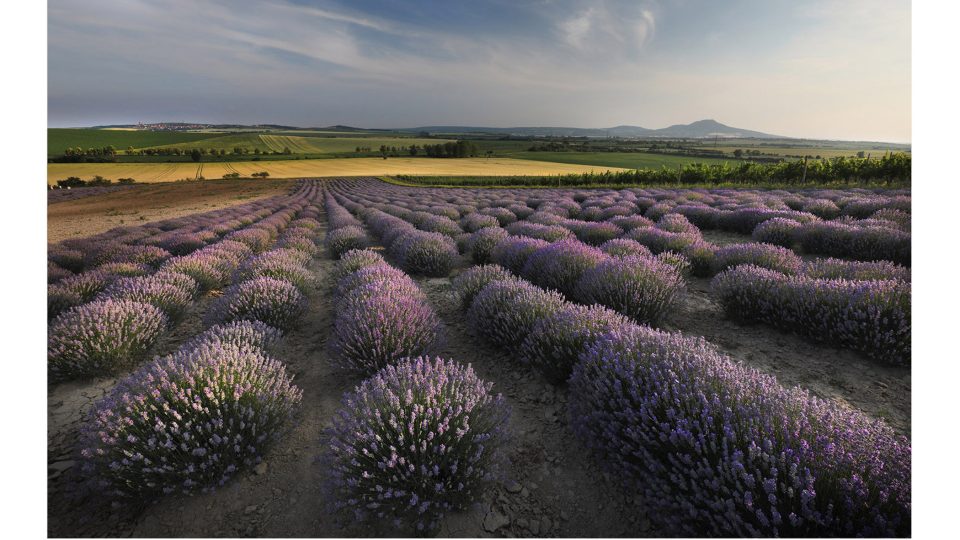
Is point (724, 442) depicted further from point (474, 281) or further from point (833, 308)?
point (474, 281)

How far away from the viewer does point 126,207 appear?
19859 mm

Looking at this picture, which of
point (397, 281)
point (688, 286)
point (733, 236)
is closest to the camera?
point (397, 281)

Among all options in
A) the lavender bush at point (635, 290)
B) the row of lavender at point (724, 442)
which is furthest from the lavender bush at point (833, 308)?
the row of lavender at point (724, 442)

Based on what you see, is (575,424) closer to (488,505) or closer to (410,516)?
(488,505)

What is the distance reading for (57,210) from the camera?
58.2 feet

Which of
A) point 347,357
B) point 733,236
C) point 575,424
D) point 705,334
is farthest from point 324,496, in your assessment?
point 733,236

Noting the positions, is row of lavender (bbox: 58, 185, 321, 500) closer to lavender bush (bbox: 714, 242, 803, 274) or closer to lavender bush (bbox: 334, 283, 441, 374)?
lavender bush (bbox: 334, 283, 441, 374)

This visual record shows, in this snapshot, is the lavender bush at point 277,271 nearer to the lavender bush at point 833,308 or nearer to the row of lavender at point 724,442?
the row of lavender at point 724,442

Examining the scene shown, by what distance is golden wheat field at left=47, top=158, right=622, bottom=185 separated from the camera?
3844 cm

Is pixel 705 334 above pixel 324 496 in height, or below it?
above

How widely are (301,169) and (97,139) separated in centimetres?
3293

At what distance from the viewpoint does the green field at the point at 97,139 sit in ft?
149

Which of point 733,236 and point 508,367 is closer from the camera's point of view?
point 508,367

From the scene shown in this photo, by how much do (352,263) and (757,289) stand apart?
5338 mm
